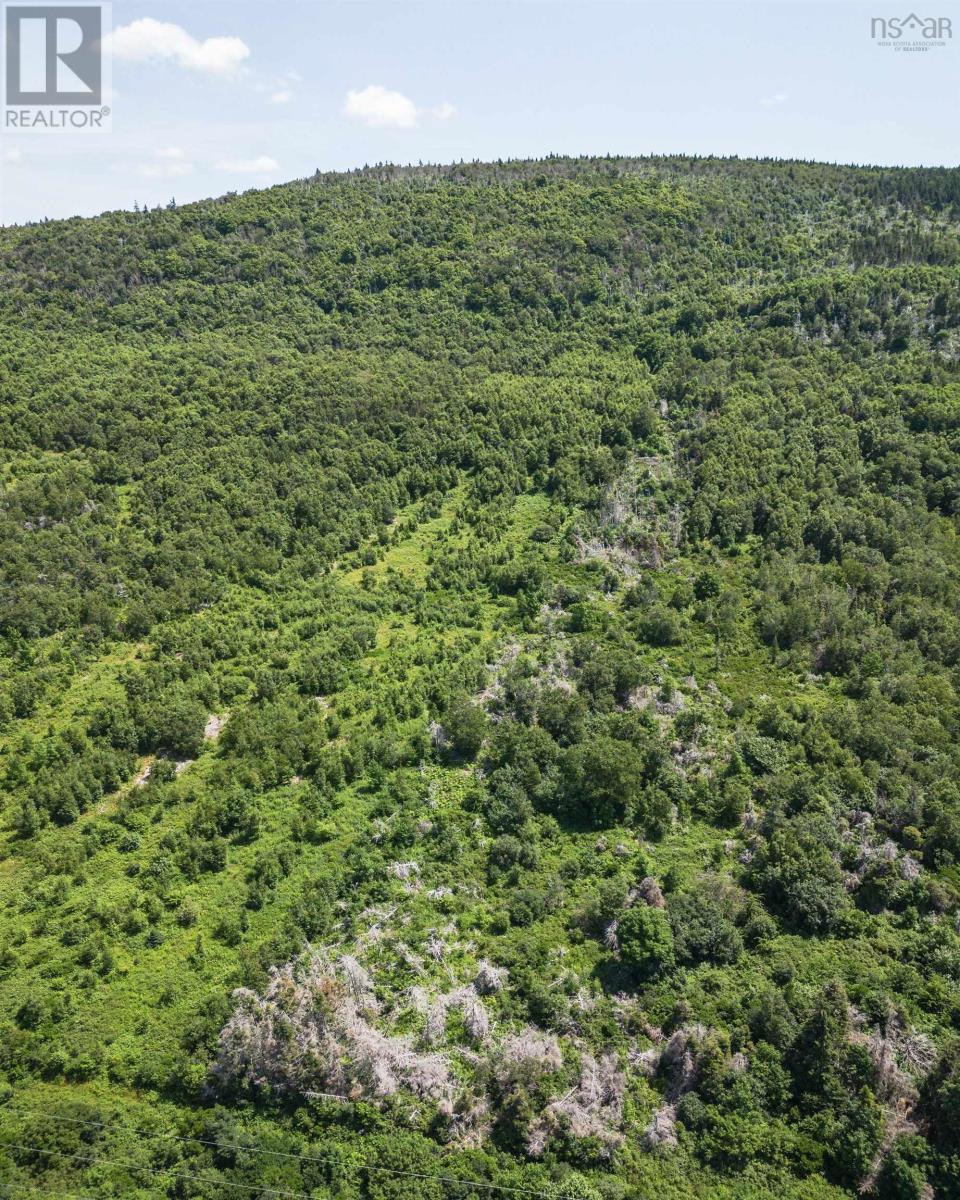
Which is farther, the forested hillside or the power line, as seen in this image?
the forested hillside

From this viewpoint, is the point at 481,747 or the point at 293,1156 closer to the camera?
the point at 293,1156

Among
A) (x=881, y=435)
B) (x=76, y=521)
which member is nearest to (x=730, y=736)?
(x=881, y=435)

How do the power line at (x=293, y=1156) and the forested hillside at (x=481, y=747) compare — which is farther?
the forested hillside at (x=481, y=747)

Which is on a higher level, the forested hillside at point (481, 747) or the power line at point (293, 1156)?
the forested hillside at point (481, 747)

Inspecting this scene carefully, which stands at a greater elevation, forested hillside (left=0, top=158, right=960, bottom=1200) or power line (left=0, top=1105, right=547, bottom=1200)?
forested hillside (left=0, top=158, right=960, bottom=1200)
